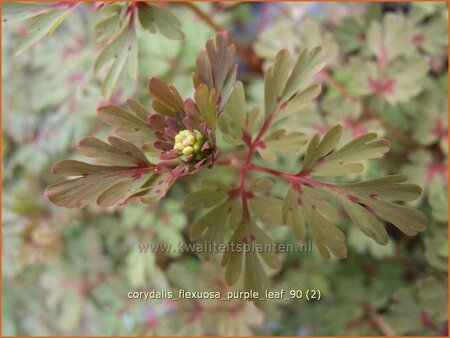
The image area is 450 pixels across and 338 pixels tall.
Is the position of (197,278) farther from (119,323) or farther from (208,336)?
(119,323)

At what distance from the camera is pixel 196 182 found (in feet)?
5.09

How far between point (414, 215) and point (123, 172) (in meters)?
0.46

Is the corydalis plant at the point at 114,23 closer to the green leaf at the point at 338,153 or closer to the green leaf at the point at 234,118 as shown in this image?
the green leaf at the point at 234,118

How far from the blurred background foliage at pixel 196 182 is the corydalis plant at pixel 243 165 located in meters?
0.45

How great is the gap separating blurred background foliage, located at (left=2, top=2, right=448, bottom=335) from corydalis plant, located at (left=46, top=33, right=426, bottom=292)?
0.45 meters

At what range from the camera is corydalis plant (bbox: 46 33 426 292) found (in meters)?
0.75

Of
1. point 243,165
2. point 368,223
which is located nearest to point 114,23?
point 243,165

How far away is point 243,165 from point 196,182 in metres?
0.70

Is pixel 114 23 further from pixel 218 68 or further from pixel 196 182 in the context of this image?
pixel 196 182

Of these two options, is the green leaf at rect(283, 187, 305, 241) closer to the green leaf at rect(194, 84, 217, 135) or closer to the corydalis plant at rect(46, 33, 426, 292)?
the corydalis plant at rect(46, 33, 426, 292)

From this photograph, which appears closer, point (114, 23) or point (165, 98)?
point (165, 98)

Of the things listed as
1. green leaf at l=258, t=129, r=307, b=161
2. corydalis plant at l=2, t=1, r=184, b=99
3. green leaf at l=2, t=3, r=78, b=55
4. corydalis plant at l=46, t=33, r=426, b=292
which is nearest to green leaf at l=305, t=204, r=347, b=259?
corydalis plant at l=46, t=33, r=426, b=292

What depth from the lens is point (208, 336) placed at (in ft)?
4.78

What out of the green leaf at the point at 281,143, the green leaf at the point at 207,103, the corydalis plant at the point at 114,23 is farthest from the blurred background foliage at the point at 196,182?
the green leaf at the point at 207,103
